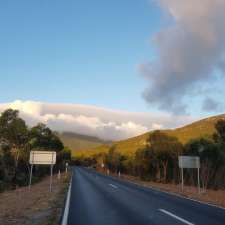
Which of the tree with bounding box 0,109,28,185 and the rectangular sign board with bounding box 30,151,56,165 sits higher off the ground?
the tree with bounding box 0,109,28,185

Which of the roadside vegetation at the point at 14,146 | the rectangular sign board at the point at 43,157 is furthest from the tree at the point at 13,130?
the rectangular sign board at the point at 43,157

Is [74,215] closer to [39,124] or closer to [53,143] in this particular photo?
[39,124]

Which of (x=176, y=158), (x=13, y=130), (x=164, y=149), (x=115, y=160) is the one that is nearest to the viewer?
(x=176, y=158)

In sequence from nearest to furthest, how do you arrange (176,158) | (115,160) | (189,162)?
(189,162)
(176,158)
(115,160)

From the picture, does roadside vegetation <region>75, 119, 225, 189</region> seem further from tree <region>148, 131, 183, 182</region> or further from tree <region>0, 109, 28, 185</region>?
tree <region>0, 109, 28, 185</region>

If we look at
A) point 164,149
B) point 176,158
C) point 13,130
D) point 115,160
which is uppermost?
point 13,130

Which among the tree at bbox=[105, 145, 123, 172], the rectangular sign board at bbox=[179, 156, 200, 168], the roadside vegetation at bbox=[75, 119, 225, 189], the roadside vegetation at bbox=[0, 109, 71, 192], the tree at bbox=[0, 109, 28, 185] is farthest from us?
the tree at bbox=[105, 145, 123, 172]

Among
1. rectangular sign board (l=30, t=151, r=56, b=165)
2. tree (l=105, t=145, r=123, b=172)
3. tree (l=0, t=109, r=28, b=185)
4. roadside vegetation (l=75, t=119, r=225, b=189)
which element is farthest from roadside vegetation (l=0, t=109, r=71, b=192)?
tree (l=105, t=145, r=123, b=172)

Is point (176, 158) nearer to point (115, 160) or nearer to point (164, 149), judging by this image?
point (164, 149)

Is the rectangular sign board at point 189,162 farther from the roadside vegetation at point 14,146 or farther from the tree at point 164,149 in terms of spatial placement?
the roadside vegetation at point 14,146

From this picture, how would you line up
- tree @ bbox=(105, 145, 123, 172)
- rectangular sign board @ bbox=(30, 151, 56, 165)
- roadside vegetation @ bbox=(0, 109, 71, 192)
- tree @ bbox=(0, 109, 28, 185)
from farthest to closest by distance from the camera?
tree @ bbox=(105, 145, 123, 172), tree @ bbox=(0, 109, 28, 185), roadside vegetation @ bbox=(0, 109, 71, 192), rectangular sign board @ bbox=(30, 151, 56, 165)

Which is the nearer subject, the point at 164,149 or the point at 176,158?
the point at 176,158

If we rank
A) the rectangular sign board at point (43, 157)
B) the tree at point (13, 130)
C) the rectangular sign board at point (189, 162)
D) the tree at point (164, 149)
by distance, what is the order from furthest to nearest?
the tree at point (13, 130) → the tree at point (164, 149) → the rectangular sign board at point (189, 162) → the rectangular sign board at point (43, 157)

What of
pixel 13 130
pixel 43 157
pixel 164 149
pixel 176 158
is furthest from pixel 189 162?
pixel 13 130
